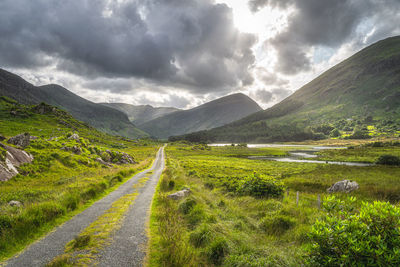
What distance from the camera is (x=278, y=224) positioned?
13.3 meters

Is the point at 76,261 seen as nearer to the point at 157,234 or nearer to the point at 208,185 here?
the point at 157,234

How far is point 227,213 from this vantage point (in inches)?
594

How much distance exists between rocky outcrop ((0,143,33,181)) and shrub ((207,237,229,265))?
82.6 feet

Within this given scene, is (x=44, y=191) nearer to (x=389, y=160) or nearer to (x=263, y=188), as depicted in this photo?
(x=263, y=188)

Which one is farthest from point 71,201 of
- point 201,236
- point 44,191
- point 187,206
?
point 201,236

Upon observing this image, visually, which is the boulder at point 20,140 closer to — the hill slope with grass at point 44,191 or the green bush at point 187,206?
the hill slope with grass at point 44,191

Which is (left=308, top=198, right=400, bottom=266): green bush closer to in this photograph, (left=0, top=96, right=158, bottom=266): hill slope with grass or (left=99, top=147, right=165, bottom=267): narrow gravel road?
(left=99, top=147, right=165, bottom=267): narrow gravel road

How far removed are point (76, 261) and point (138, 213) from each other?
653 cm

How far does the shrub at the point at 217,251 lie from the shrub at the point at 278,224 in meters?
5.62

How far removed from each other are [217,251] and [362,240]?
571 cm

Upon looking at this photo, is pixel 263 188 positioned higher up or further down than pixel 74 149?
further down

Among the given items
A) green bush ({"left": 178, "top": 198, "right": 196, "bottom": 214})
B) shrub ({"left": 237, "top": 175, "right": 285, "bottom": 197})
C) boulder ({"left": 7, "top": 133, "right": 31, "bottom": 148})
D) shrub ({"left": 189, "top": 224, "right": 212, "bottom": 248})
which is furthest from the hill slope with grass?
shrub ({"left": 237, "top": 175, "right": 285, "bottom": 197})

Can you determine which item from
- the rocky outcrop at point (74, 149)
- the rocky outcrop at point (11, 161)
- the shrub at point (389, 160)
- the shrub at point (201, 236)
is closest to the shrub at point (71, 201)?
the shrub at point (201, 236)

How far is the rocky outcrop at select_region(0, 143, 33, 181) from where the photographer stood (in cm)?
2116
